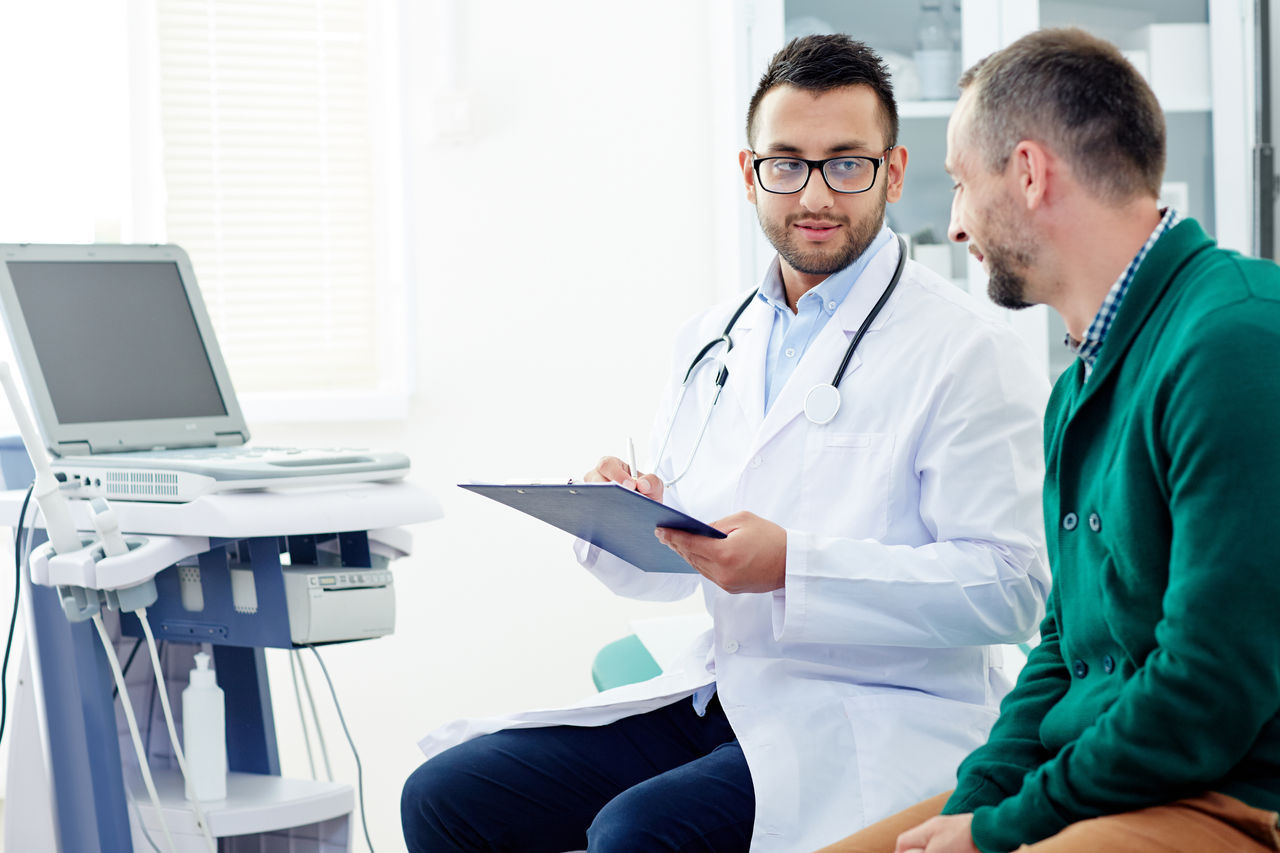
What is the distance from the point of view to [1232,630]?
0.80 m

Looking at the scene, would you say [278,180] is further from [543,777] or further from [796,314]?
[543,777]

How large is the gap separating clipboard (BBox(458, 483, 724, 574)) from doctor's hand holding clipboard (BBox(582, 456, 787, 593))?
0.01 meters

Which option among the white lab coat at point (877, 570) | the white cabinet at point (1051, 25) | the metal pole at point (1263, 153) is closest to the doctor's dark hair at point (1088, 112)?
the white lab coat at point (877, 570)

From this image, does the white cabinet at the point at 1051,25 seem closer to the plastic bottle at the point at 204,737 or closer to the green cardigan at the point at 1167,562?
the plastic bottle at the point at 204,737

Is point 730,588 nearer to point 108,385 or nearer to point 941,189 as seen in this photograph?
point 108,385

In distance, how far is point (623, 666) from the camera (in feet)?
6.49

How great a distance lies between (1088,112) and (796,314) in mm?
652

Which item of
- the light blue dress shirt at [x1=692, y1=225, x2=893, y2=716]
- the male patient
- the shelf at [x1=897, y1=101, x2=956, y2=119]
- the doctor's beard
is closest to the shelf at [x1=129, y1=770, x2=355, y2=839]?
the light blue dress shirt at [x1=692, y1=225, x2=893, y2=716]

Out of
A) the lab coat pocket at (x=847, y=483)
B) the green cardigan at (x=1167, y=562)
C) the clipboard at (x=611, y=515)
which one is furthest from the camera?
the lab coat pocket at (x=847, y=483)

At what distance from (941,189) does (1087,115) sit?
5.34 feet

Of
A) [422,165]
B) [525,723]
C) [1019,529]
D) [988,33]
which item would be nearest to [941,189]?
[988,33]

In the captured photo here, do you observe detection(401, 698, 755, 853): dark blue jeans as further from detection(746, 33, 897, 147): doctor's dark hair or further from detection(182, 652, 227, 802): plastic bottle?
detection(746, 33, 897, 147): doctor's dark hair

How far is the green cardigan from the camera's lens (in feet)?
2.63

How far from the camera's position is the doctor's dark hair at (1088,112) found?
956mm
